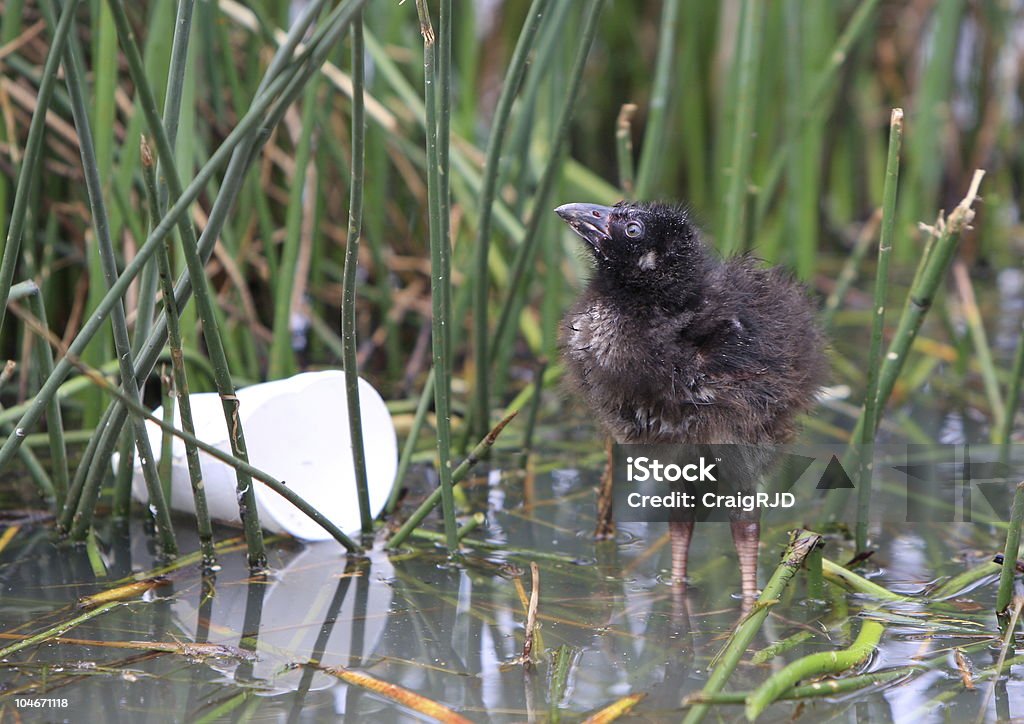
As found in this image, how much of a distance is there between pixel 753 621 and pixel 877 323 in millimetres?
798

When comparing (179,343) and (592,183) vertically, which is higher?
(592,183)

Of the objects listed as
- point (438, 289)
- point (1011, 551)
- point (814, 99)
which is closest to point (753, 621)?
point (1011, 551)

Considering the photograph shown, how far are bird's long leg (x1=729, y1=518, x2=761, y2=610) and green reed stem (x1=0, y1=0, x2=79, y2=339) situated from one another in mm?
1520

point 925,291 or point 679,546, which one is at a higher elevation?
point 925,291

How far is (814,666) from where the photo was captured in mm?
1684

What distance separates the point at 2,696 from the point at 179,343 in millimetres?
652

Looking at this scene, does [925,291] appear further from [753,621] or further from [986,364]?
[986,364]

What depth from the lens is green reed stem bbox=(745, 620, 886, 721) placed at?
1.49 metres

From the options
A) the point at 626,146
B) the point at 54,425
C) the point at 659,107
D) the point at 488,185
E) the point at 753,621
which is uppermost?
the point at 659,107

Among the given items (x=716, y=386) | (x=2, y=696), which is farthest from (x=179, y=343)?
(x=716, y=386)

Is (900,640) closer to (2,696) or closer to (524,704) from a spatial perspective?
(524,704)

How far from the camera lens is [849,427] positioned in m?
3.34

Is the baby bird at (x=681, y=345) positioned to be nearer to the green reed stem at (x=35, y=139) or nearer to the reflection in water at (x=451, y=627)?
the reflection in water at (x=451, y=627)

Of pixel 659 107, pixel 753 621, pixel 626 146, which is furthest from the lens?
pixel 659 107
